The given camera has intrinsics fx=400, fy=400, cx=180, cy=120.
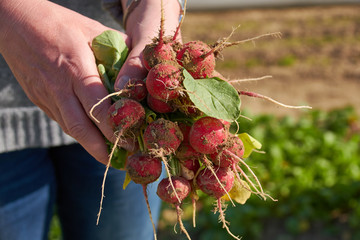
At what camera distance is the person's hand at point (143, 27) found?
4.56ft

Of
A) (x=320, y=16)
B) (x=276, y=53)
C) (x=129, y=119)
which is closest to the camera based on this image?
(x=129, y=119)

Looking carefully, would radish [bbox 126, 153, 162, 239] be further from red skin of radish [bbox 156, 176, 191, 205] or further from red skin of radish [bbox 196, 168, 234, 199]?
red skin of radish [bbox 196, 168, 234, 199]

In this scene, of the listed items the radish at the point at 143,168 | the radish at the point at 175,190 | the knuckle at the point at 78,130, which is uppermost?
the knuckle at the point at 78,130

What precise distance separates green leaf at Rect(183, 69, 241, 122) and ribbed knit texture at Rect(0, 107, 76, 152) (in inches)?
29.3

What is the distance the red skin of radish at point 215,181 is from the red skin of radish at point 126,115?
0.28m

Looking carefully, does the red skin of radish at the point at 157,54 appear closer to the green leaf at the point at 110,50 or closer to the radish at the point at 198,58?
the radish at the point at 198,58

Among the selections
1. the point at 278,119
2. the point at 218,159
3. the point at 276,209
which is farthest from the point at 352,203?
the point at 218,159

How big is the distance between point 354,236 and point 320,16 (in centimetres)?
529

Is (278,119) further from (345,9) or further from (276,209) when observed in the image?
(345,9)

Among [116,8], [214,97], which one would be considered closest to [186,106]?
[214,97]

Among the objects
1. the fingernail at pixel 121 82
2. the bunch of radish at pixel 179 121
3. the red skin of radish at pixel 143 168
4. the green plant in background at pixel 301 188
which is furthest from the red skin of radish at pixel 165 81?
the green plant in background at pixel 301 188

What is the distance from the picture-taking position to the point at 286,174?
11.5 ft

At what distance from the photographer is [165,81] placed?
121 cm

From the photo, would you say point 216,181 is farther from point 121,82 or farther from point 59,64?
point 59,64
